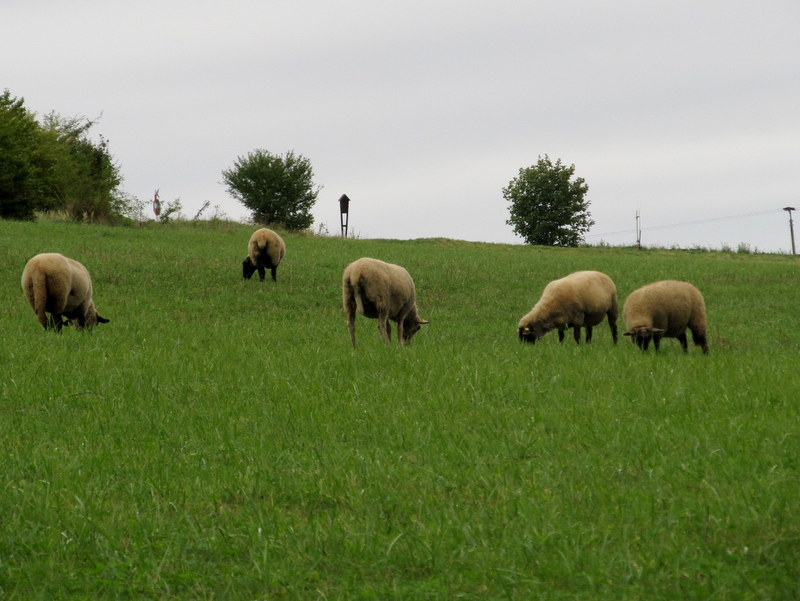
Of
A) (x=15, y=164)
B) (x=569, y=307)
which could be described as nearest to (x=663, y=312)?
(x=569, y=307)

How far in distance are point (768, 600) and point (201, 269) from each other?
84.9 ft

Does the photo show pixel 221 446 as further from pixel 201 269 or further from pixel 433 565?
pixel 201 269

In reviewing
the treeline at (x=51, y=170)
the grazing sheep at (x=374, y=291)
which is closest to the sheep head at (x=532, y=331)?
the grazing sheep at (x=374, y=291)

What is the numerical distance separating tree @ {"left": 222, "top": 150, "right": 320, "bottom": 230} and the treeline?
9.93 meters

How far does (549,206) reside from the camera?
82688 millimetres

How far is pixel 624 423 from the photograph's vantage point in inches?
291

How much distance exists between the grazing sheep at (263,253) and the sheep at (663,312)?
13734mm

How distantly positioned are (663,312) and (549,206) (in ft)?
229

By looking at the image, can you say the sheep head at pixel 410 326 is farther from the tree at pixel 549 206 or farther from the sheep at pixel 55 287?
the tree at pixel 549 206

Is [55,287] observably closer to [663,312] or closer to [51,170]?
[663,312]

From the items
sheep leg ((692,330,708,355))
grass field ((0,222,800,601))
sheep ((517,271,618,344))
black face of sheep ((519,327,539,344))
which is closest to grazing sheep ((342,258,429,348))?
grass field ((0,222,800,601))

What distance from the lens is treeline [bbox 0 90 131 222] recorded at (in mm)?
51125

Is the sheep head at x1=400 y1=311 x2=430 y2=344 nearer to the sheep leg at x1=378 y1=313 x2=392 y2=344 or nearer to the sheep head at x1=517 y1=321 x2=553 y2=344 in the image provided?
the sheep leg at x1=378 y1=313 x2=392 y2=344

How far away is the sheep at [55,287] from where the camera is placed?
47.9 feet
